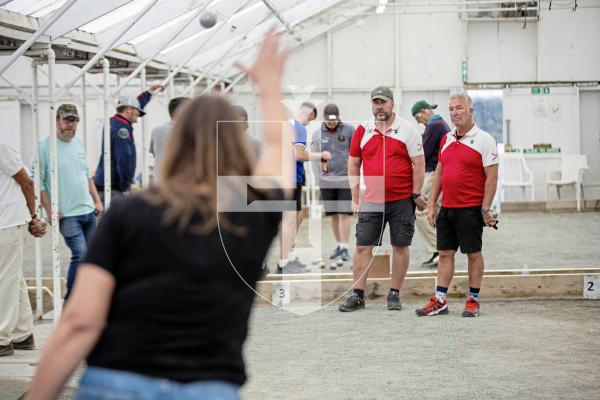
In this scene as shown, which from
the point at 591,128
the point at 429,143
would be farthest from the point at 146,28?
the point at 591,128

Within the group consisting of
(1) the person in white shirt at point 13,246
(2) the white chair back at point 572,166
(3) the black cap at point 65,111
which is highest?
(3) the black cap at point 65,111

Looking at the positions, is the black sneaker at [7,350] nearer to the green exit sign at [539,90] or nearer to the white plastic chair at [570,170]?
the white plastic chair at [570,170]

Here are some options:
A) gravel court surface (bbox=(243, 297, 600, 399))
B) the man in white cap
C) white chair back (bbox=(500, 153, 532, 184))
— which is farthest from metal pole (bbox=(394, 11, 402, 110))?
gravel court surface (bbox=(243, 297, 600, 399))

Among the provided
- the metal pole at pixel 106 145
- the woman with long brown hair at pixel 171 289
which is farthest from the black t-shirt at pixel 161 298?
the metal pole at pixel 106 145

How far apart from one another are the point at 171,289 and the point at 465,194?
5.02 meters

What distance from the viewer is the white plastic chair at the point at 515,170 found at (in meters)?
18.6

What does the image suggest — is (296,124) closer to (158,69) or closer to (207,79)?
(158,69)

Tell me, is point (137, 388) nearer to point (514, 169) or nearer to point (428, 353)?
point (428, 353)

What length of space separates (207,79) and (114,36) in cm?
773

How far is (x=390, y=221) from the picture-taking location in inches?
279

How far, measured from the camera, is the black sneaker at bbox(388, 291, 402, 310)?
23.2 feet

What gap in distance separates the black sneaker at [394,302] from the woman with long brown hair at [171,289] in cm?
519

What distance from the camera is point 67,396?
4.67 metres

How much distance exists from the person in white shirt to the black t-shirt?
384cm
